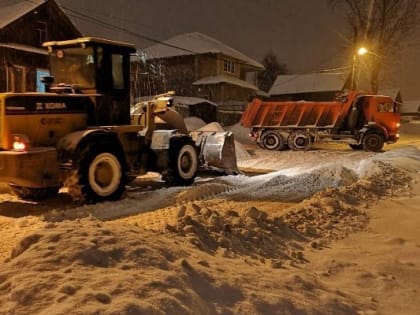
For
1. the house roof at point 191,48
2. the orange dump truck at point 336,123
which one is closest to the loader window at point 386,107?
the orange dump truck at point 336,123

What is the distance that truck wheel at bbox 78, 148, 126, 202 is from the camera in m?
8.14

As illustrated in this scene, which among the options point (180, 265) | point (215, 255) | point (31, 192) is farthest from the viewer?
point (31, 192)

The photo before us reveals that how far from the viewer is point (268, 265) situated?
4.93 m

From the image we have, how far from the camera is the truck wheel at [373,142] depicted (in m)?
21.8

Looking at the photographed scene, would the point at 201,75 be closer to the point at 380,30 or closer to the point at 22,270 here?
the point at 380,30

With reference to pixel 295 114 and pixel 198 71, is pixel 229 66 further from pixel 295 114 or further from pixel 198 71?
pixel 295 114

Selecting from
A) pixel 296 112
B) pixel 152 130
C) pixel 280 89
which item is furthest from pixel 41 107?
pixel 280 89

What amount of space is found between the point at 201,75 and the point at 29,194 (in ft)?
113

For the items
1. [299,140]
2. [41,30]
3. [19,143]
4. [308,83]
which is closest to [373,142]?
[299,140]

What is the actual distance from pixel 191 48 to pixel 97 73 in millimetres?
34102

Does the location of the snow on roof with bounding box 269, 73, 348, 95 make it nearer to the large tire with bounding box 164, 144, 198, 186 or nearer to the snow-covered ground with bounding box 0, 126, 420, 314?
the large tire with bounding box 164, 144, 198, 186

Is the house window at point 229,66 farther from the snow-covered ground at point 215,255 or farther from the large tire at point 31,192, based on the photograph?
the large tire at point 31,192

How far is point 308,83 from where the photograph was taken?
200 ft

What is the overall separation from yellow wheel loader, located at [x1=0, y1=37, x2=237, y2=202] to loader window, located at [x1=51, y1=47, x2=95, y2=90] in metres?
0.02
